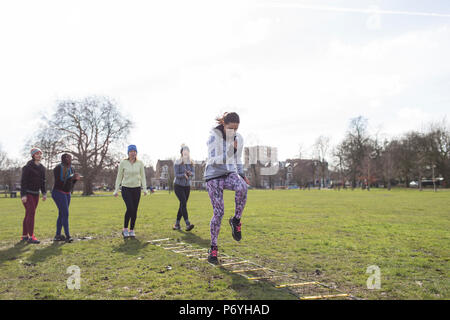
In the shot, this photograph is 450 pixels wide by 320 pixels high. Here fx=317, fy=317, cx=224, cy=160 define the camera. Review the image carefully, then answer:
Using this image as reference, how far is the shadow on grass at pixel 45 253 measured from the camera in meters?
5.71

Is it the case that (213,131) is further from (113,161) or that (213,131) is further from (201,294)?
(113,161)

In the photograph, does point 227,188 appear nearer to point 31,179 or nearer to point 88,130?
point 31,179

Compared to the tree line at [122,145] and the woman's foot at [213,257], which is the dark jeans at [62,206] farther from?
the tree line at [122,145]

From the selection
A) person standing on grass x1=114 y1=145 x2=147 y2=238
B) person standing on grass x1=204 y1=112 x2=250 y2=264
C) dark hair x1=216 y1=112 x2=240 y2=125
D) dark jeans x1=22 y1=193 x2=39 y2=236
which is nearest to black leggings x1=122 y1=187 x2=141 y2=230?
person standing on grass x1=114 y1=145 x2=147 y2=238

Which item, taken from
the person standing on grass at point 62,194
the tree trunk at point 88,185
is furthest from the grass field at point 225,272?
the tree trunk at point 88,185

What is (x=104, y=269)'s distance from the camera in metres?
4.93

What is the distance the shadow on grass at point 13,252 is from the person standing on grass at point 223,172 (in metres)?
3.73

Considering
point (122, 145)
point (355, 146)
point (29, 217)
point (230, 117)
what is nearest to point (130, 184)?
point (29, 217)

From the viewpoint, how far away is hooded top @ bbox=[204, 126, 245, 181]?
17.0ft

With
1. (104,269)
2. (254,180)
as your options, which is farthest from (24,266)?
(254,180)

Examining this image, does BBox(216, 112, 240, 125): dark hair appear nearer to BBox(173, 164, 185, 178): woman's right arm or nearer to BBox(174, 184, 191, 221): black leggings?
BBox(173, 164, 185, 178): woman's right arm

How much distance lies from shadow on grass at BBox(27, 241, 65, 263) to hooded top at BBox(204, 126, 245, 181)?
341 centimetres

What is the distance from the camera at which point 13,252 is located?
635 centimetres

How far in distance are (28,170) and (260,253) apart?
235 inches
